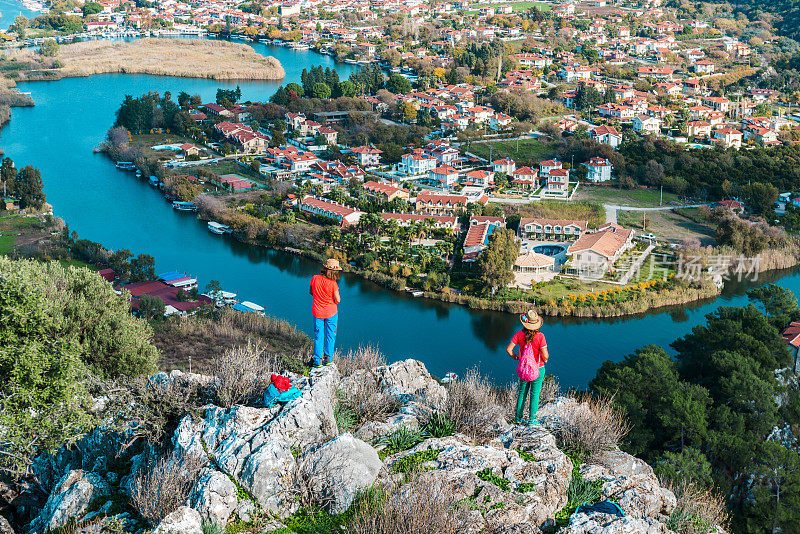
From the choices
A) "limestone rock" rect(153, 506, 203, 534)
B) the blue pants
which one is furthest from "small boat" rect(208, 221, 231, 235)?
→ "limestone rock" rect(153, 506, 203, 534)

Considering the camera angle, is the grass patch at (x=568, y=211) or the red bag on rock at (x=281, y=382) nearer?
the red bag on rock at (x=281, y=382)

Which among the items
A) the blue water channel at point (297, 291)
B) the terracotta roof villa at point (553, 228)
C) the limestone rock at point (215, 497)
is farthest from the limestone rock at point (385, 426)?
the terracotta roof villa at point (553, 228)

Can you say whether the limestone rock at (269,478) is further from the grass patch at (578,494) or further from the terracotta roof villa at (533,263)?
the terracotta roof villa at (533,263)

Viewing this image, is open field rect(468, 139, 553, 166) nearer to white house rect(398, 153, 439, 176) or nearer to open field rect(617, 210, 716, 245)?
white house rect(398, 153, 439, 176)

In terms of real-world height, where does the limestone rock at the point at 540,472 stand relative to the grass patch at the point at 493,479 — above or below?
below

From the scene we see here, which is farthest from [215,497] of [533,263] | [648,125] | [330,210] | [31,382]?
[648,125]

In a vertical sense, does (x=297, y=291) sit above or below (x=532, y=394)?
below

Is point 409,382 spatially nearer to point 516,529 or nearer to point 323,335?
point 323,335
